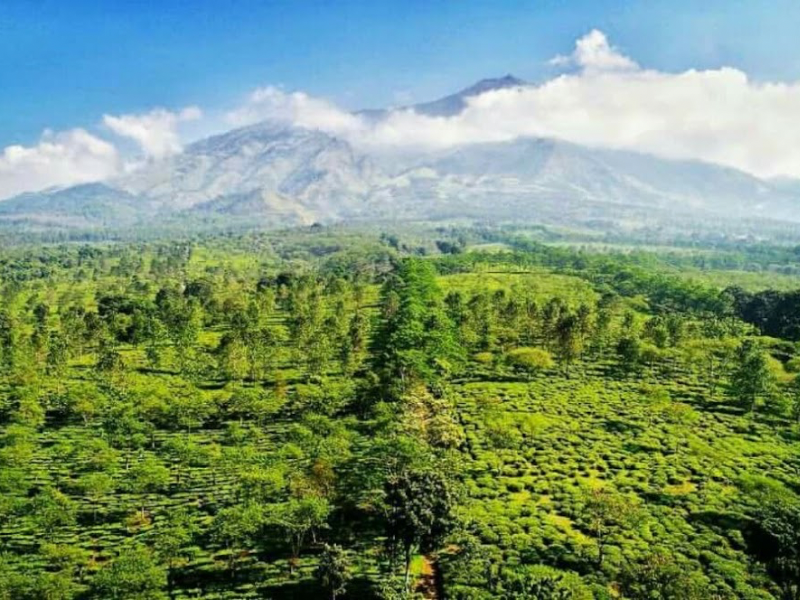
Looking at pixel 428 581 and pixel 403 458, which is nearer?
pixel 428 581

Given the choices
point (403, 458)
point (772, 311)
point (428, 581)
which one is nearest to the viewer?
point (428, 581)

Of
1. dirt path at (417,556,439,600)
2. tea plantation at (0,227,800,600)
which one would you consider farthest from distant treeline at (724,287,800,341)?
dirt path at (417,556,439,600)

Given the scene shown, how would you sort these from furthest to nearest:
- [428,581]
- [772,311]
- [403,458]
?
1. [772,311]
2. [403,458]
3. [428,581]

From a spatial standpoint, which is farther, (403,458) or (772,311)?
(772,311)

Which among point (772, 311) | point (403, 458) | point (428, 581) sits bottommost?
point (428, 581)

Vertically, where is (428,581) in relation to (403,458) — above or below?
below

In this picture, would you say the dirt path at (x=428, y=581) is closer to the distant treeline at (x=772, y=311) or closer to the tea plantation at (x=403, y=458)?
the tea plantation at (x=403, y=458)

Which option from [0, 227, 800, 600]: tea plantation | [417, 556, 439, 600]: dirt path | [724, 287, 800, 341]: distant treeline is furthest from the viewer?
[724, 287, 800, 341]: distant treeline

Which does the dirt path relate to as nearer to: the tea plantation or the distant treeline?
the tea plantation

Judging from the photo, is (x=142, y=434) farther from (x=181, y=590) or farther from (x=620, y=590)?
(x=620, y=590)

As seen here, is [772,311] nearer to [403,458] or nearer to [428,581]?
[403,458]

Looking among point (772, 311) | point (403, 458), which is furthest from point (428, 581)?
point (772, 311)

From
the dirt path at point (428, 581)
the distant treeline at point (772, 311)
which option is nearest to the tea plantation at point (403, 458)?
the dirt path at point (428, 581)
